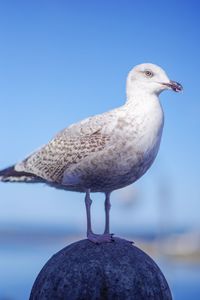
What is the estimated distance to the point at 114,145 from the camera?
11.1 m

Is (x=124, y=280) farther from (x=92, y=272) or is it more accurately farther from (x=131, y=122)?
(x=131, y=122)

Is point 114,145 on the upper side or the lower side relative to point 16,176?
lower

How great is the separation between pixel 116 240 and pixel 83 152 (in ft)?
5.11

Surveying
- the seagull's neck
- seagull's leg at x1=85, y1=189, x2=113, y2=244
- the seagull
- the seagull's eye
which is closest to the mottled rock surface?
seagull's leg at x1=85, y1=189, x2=113, y2=244

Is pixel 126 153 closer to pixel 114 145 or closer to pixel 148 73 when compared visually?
pixel 114 145

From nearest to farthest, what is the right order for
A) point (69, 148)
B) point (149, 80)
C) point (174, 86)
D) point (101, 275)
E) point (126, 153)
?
point (101, 275) < point (126, 153) < point (174, 86) < point (149, 80) < point (69, 148)

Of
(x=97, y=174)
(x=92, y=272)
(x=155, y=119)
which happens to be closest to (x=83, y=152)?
(x=97, y=174)

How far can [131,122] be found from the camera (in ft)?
36.7

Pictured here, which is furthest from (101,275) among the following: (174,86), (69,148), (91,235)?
(174,86)

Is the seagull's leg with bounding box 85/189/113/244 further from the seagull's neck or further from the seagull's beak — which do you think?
the seagull's beak

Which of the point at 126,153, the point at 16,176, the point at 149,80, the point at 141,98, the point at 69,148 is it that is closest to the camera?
the point at 126,153

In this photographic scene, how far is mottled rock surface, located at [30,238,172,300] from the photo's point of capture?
10.5 metres

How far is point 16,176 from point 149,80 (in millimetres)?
3115

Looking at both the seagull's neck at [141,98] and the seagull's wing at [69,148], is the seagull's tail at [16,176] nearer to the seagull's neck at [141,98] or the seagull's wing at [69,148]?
the seagull's wing at [69,148]
